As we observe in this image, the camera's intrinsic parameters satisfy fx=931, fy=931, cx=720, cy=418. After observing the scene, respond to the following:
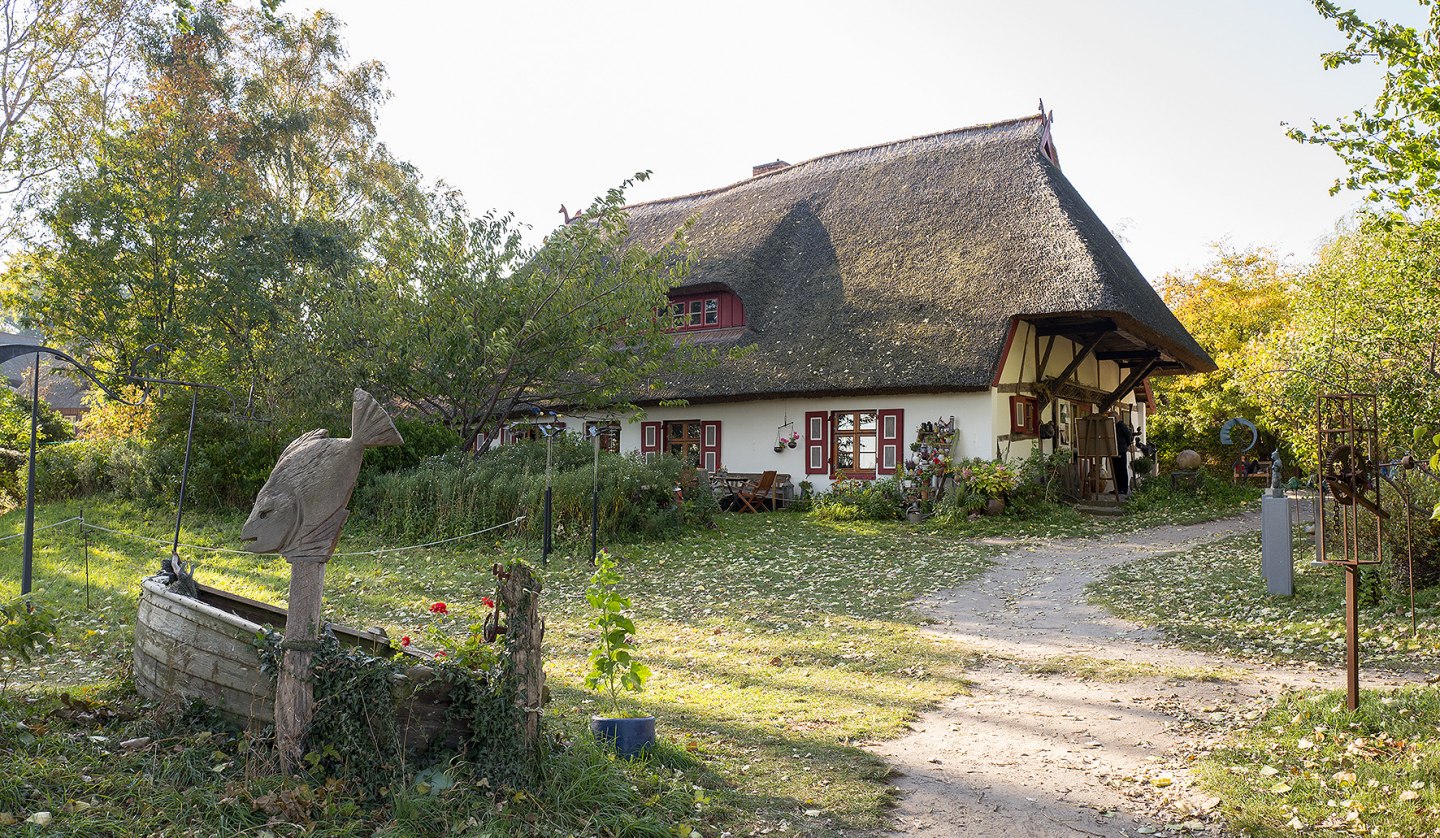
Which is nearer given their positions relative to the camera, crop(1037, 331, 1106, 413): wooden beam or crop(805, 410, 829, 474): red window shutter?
crop(805, 410, 829, 474): red window shutter

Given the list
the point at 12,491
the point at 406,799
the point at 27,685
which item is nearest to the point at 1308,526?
the point at 406,799

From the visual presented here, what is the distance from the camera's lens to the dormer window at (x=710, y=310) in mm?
21531

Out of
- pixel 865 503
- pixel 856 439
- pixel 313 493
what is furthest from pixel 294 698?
pixel 856 439

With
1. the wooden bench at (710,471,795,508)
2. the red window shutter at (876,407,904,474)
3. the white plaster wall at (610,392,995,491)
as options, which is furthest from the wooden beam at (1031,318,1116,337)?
the wooden bench at (710,471,795,508)

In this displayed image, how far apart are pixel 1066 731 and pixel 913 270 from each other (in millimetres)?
15017

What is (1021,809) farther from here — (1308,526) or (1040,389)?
(1040,389)

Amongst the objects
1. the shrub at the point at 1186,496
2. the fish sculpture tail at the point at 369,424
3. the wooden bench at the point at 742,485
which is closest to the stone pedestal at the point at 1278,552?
the fish sculpture tail at the point at 369,424

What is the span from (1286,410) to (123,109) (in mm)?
28344

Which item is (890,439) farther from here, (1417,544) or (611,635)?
(611,635)

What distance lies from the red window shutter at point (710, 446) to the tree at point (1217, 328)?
14897 millimetres

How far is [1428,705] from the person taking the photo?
526cm

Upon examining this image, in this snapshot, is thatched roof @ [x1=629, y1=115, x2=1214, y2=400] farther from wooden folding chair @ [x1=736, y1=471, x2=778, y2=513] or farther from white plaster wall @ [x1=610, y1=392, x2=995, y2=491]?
wooden folding chair @ [x1=736, y1=471, x2=778, y2=513]

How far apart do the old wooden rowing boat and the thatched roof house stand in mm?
13260

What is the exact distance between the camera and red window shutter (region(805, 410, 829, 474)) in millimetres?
19172
